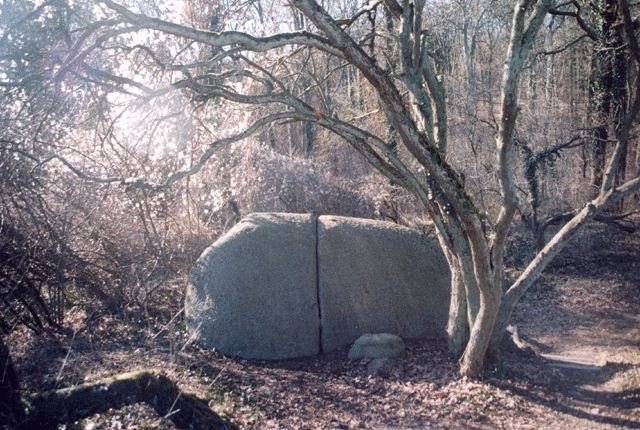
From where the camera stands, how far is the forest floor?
5.43 meters

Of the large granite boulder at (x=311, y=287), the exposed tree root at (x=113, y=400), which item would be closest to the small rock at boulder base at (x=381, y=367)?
the large granite boulder at (x=311, y=287)

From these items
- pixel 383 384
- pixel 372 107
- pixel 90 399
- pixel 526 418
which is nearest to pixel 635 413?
pixel 526 418

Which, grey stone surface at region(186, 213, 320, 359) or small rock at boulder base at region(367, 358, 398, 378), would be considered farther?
grey stone surface at region(186, 213, 320, 359)

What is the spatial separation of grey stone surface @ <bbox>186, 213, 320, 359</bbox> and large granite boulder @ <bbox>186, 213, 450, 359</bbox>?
0.04 ft

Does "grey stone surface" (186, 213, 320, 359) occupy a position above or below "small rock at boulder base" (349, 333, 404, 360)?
above

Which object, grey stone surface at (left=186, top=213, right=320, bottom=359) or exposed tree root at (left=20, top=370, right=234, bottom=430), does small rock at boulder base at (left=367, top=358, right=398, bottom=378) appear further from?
exposed tree root at (left=20, top=370, right=234, bottom=430)

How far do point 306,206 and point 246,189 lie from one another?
1.16 meters

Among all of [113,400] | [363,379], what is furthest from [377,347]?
[113,400]

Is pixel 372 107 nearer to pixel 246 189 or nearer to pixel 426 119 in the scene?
pixel 246 189

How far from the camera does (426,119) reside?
6.47m

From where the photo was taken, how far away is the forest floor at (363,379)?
5.43m

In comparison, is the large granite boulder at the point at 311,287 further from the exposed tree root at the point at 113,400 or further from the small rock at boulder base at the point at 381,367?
the exposed tree root at the point at 113,400

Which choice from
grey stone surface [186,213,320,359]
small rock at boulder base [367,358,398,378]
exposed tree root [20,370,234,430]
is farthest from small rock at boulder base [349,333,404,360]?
exposed tree root [20,370,234,430]

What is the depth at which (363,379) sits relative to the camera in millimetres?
6383
